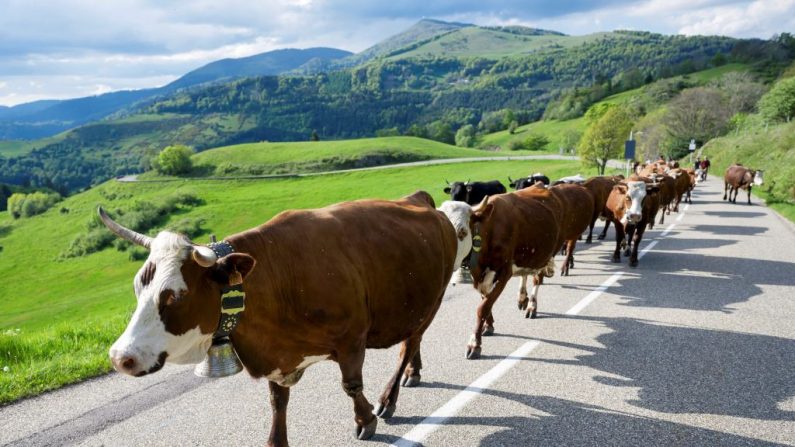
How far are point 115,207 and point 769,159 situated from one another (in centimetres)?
8644

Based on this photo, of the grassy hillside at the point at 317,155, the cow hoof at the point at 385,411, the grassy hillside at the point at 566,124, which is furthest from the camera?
the grassy hillside at the point at 566,124

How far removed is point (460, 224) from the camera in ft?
19.9

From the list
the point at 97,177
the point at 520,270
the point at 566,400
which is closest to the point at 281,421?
the point at 566,400

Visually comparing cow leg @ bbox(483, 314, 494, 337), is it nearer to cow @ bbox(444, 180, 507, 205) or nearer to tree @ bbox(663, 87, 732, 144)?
cow @ bbox(444, 180, 507, 205)

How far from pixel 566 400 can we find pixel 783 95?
61.3 meters

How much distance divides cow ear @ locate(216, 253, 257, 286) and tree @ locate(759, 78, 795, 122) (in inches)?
2430

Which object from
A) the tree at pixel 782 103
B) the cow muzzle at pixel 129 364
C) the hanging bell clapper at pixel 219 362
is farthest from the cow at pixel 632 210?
the tree at pixel 782 103

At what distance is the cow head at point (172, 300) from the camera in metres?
2.86

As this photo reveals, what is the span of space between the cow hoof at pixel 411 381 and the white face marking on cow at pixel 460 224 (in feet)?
4.61

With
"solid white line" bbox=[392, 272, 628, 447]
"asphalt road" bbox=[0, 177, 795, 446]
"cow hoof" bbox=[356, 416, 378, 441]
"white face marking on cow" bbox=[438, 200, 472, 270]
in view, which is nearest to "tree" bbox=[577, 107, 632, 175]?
"asphalt road" bbox=[0, 177, 795, 446]

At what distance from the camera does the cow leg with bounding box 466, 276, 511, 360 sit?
6.27 metres

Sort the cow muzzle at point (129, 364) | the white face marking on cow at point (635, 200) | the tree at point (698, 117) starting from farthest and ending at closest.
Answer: the tree at point (698, 117), the white face marking on cow at point (635, 200), the cow muzzle at point (129, 364)

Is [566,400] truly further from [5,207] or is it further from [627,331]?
[5,207]

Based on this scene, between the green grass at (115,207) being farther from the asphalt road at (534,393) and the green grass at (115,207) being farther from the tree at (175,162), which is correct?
the asphalt road at (534,393)
